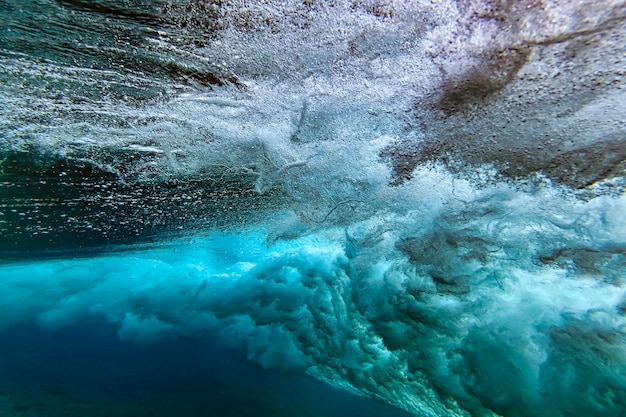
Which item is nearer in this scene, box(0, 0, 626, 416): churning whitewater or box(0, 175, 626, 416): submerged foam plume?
box(0, 0, 626, 416): churning whitewater

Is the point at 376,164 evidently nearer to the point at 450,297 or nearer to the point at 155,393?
the point at 450,297

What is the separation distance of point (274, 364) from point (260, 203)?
827 cm

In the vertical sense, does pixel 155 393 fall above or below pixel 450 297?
below

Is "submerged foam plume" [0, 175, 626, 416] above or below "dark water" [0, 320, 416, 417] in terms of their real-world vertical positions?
above

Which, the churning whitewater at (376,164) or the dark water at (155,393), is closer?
the churning whitewater at (376,164)

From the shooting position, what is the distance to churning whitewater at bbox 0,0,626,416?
252cm

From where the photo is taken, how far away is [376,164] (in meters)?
4.03

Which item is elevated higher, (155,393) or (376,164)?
(376,164)

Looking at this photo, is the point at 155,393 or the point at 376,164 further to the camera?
the point at 155,393

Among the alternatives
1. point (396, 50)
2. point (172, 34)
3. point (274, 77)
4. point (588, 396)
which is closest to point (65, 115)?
point (172, 34)

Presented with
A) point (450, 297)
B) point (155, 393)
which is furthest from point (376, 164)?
point (155, 393)

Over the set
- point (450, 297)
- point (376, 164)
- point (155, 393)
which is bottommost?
point (155, 393)

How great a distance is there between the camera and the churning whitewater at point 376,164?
99.3 inches

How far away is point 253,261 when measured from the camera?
8.41m
